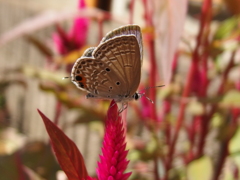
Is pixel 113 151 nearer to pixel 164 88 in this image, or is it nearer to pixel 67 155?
pixel 67 155

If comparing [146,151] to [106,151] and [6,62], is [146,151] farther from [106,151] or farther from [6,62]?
[6,62]

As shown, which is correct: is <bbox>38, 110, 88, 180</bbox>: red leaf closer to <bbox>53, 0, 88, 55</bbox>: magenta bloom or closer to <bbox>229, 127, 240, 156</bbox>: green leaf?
<bbox>229, 127, 240, 156</bbox>: green leaf

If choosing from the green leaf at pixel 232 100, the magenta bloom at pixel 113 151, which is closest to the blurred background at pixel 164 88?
the green leaf at pixel 232 100

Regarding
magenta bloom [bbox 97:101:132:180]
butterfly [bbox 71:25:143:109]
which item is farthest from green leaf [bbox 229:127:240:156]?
magenta bloom [bbox 97:101:132:180]

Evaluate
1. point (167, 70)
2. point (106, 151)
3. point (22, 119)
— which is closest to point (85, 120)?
point (167, 70)

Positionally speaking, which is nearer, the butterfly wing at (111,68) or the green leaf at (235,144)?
the butterfly wing at (111,68)

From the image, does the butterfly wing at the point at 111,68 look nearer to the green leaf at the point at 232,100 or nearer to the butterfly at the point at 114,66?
the butterfly at the point at 114,66

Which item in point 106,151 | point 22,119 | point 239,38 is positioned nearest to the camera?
point 106,151
